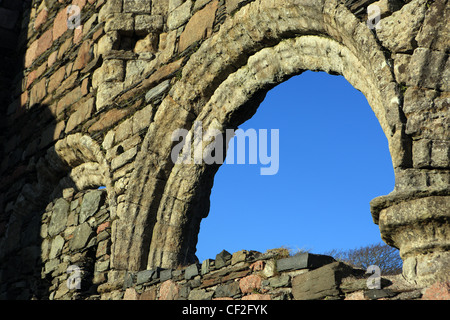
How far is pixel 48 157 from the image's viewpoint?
7414 millimetres

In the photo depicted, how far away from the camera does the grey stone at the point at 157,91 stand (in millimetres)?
5923

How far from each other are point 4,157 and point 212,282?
16.4 feet

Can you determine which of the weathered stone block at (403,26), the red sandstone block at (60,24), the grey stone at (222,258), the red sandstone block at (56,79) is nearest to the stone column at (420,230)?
the weathered stone block at (403,26)

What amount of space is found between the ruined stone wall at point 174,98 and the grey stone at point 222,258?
908mm

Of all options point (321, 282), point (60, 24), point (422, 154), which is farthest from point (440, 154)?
point (60, 24)

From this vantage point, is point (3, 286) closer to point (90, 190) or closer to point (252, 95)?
point (90, 190)

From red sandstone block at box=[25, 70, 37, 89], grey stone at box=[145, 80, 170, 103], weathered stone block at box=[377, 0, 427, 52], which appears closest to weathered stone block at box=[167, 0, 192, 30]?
grey stone at box=[145, 80, 170, 103]

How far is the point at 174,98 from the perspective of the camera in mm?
5793

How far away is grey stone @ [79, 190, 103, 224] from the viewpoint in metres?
6.39

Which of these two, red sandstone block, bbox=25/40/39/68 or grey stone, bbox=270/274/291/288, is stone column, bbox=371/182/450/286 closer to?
grey stone, bbox=270/274/291/288

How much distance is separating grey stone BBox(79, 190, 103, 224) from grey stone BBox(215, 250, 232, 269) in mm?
2070

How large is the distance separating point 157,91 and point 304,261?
8.68 feet

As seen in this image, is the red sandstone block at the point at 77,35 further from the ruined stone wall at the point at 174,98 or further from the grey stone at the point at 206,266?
the grey stone at the point at 206,266

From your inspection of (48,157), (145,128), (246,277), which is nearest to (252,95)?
(145,128)
